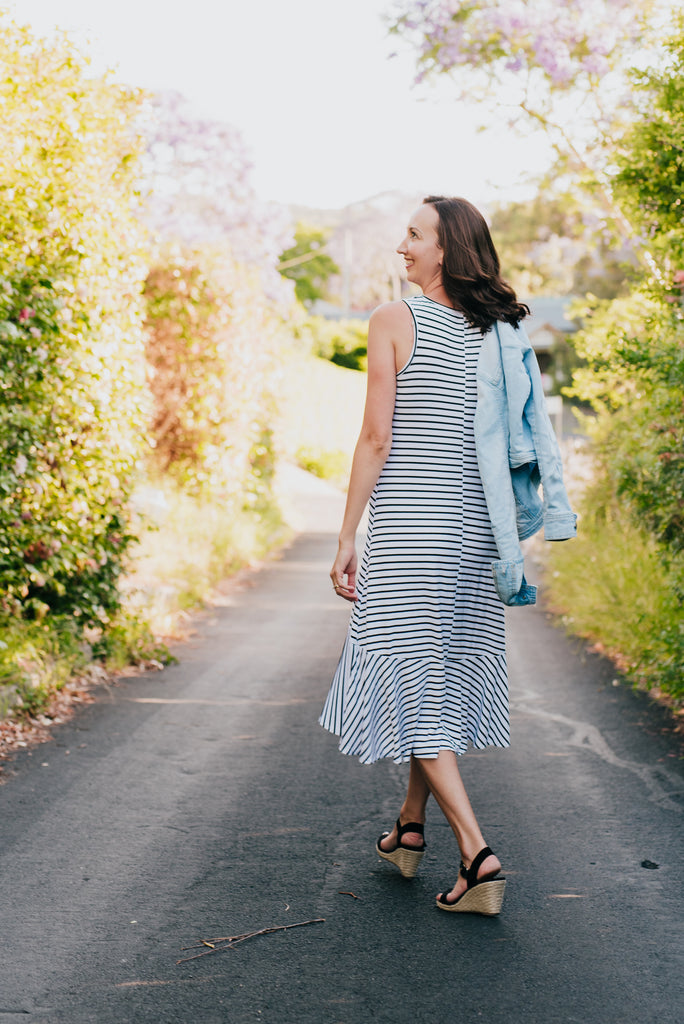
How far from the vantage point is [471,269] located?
365cm

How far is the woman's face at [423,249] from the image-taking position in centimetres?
369

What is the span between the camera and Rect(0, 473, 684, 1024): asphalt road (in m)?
3.04

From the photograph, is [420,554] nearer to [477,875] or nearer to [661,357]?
[477,875]

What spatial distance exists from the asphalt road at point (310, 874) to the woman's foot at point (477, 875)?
70mm

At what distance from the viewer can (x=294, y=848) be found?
13.7ft

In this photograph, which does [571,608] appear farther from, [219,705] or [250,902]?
[250,902]

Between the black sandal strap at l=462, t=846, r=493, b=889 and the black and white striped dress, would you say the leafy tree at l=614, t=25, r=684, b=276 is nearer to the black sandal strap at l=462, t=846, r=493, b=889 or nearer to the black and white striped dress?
the black and white striped dress

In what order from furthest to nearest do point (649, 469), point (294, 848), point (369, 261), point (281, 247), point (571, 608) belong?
point (369, 261)
point (281, 247)
point (571, 608)
point (649, 469)
point (294, 848)

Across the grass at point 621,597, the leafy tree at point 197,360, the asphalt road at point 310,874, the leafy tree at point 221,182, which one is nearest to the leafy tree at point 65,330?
the asphalt road at point 310,874

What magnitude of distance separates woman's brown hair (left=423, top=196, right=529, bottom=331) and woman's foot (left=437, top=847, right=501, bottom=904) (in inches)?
66.8

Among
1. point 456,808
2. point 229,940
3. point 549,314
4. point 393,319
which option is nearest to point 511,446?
point 393,319

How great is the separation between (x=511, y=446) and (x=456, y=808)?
3.82ft

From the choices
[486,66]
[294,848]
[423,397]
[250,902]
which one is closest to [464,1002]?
[250,902]

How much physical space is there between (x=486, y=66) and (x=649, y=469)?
27.4 ft
